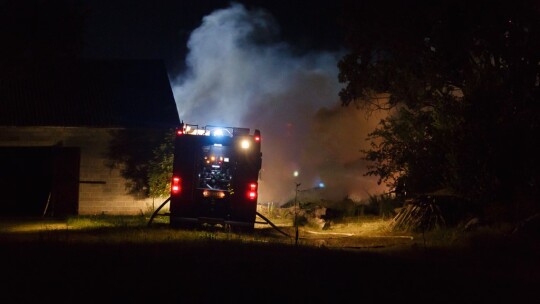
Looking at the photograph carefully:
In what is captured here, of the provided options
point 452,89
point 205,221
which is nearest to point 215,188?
point 205,221

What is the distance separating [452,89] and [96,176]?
11.9 metres

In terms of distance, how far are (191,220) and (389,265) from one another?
277 inches

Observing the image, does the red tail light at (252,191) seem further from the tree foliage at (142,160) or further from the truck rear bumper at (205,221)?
the tree foliage at (142,160)

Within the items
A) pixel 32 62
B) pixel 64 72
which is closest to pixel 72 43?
pixel 32 62

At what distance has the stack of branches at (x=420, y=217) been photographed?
15.8 meters

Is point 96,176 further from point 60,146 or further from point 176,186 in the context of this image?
point 176,186

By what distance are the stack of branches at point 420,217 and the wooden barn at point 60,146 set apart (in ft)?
29.7

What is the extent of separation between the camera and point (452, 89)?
18047 mm

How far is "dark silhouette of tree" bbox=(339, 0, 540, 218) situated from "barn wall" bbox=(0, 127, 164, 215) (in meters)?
8.24

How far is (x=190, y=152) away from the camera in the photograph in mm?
15516

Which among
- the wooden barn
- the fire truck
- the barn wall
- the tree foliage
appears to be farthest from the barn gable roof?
the fire truck

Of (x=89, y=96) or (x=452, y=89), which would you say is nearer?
(x=452, y=89)

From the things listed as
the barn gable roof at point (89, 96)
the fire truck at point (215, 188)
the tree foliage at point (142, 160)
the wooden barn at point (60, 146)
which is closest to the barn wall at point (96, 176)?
the wooden barn at point (60, 146)

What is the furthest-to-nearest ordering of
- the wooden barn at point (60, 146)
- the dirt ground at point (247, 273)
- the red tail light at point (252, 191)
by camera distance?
the wooden barn at point (60, 146)
the red tail light at point (252, 191)
the dirt ground at point (247, 273)
